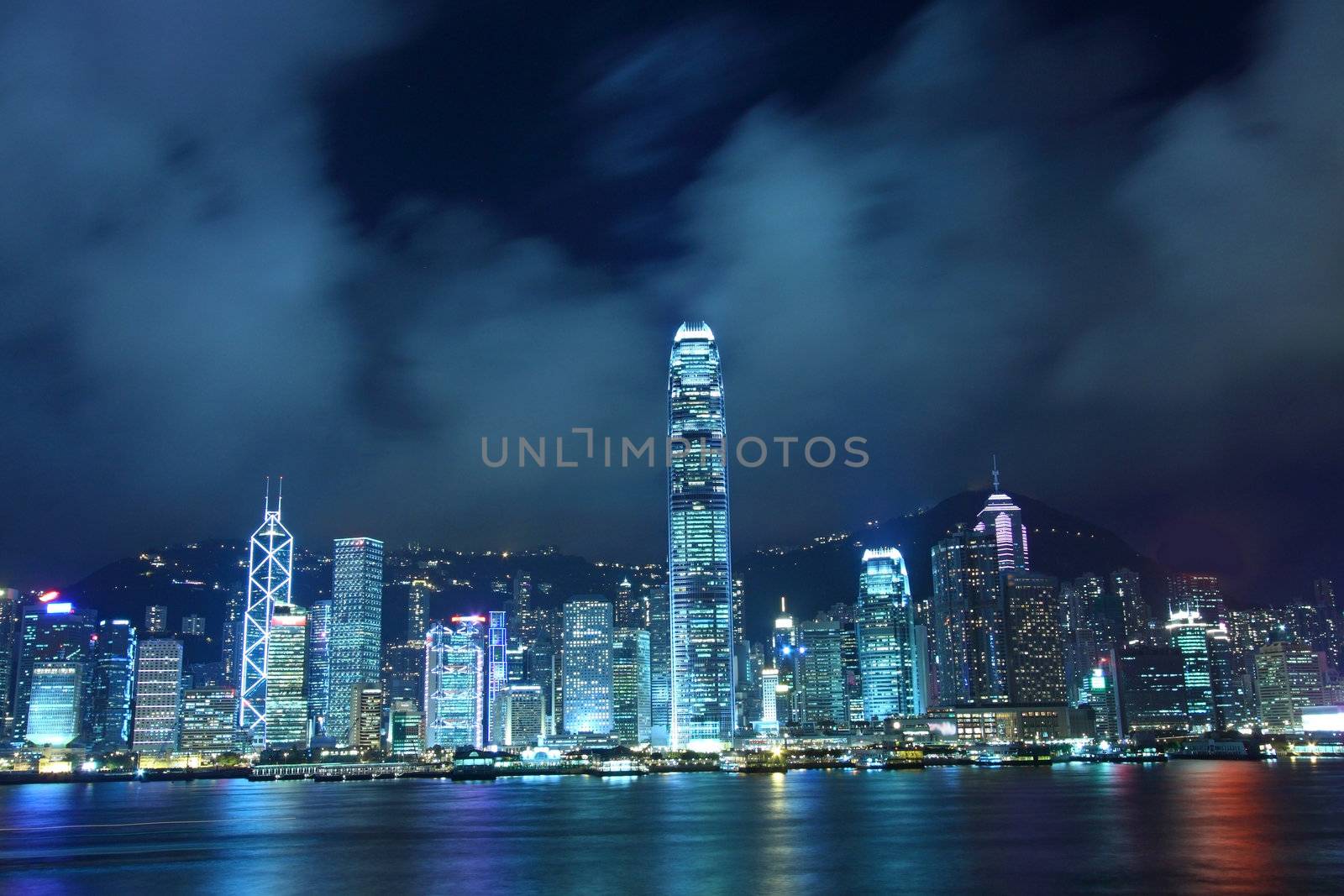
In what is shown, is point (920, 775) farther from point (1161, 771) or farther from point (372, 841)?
point (372, 841)

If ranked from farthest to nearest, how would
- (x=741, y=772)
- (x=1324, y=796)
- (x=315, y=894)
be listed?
(x=741, y=772) → (x=1324, y=796) → (x=315, y=894)

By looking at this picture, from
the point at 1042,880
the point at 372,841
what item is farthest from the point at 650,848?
the point at 1042,880

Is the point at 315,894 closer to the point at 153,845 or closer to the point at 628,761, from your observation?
the point at 153,845

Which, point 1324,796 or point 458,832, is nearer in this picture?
point 458,832

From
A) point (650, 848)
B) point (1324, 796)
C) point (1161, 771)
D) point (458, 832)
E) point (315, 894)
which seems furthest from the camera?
point (1161, 771)

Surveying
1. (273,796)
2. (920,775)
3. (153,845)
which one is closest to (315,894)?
(153,845)

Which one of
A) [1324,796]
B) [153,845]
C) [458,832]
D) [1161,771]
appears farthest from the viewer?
[1161,771]
